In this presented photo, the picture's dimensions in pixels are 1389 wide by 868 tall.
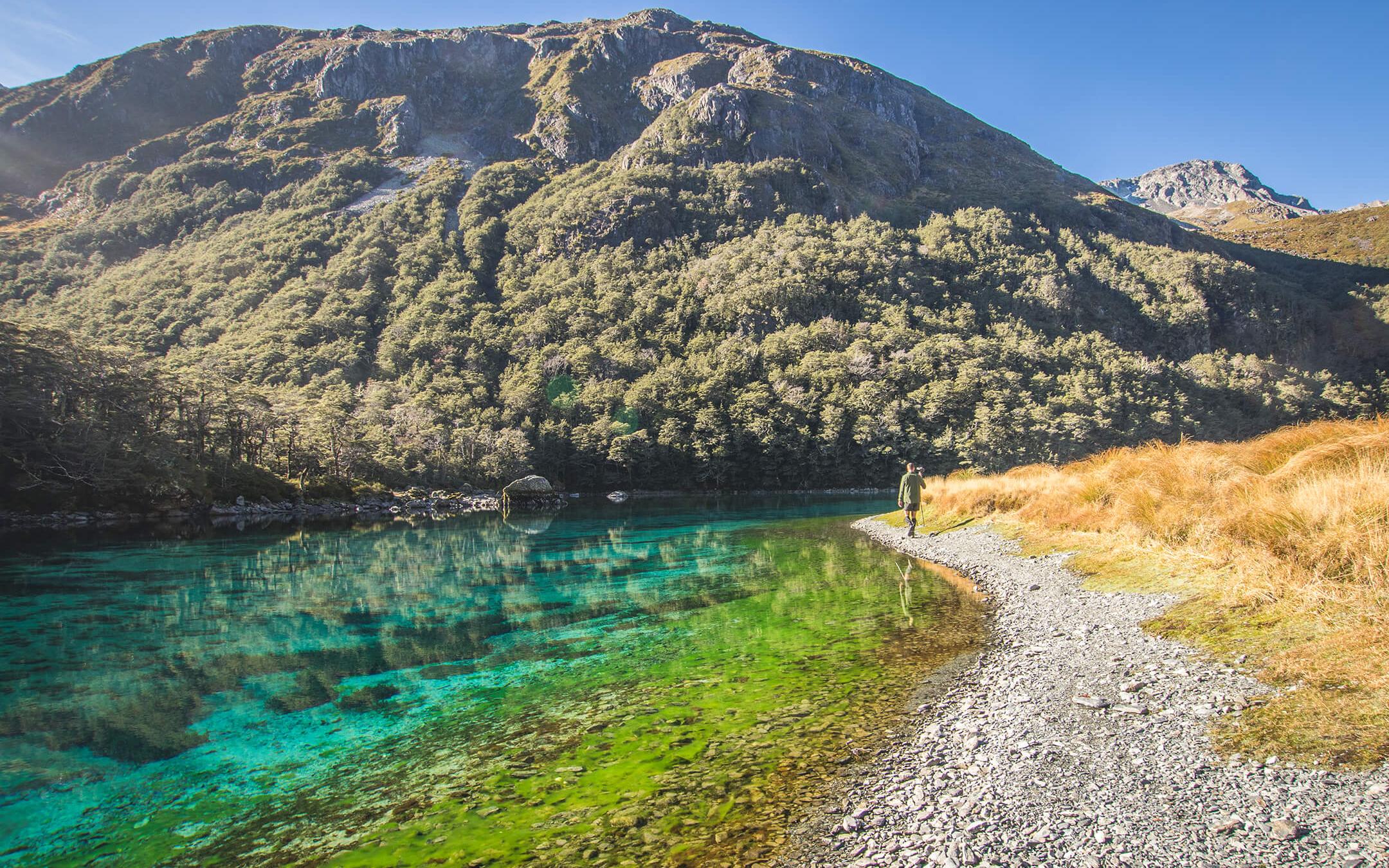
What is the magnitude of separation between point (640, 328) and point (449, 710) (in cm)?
12546

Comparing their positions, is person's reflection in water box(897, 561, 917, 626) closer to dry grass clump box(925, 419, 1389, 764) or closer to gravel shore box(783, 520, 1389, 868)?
gravel shore box(783, 520, 1389, 868)

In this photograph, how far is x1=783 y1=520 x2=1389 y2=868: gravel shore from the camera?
4.44m

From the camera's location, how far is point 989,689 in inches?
344

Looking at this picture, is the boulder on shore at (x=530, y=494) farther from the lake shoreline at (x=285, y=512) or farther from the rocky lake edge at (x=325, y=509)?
the lake shoreline at (x=285, y=512)

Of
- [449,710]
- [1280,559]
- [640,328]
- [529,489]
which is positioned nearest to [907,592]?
[1280,559]

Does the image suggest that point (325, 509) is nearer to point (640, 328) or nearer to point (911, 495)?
point (911, 495)

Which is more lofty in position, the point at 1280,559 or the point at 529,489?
the point at 1280,559

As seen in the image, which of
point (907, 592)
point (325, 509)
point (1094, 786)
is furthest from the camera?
point (325, 509)

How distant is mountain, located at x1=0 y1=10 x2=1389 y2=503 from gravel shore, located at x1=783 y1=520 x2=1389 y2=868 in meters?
59.5

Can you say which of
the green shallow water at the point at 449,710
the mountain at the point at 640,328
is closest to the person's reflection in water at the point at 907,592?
the green shallow water at the point at 449,710

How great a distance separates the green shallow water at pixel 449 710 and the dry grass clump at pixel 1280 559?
3.72 metres

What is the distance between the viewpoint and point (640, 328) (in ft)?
433

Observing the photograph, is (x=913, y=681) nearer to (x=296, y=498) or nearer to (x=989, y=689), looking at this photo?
(x=989, y=689)

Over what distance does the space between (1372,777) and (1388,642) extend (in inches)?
108
